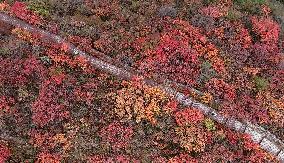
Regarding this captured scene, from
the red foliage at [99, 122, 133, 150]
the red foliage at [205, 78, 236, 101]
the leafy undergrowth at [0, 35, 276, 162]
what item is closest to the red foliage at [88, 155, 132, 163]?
the leafy undergrowth at [0, 35, 276, 162]

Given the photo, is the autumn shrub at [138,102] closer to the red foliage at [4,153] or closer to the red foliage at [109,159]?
the red foliage at [109,159]

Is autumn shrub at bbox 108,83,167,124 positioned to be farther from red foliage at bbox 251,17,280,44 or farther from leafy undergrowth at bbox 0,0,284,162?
red foliage at bbox 251,17,280,44

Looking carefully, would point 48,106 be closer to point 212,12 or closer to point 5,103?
point 5,103

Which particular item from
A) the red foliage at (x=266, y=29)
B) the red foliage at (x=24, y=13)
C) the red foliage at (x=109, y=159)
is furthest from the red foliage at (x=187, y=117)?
the red foliage at (x=24, y=13)

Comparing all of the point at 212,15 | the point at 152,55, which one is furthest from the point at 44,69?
the point at 212,15

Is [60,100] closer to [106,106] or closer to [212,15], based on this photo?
[106,106]
